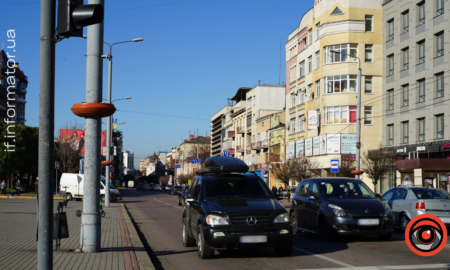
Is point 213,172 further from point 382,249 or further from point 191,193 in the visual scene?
point 382,249

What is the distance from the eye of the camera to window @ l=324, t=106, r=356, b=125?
49.9 m

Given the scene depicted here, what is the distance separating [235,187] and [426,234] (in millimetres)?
4255

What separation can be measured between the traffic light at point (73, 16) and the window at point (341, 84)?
4719cm

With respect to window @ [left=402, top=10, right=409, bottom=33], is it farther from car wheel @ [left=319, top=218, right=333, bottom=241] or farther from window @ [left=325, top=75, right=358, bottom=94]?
car wheel @ [left=319, top=218, right=333, bottom=241]

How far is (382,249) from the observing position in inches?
462

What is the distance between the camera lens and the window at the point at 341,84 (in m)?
50.1

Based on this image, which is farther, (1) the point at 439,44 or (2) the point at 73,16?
(1) the point at 439,44

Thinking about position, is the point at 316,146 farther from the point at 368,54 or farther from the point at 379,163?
the point at 379,163

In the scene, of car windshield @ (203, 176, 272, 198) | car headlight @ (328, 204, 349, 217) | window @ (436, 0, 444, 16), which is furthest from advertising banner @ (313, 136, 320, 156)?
car windshield @ (203, 176, 272, 198)

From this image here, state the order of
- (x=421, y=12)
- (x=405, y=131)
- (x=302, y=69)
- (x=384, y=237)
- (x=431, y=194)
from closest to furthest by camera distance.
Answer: (x=384, y=237), (x=431, y=194), (x=421, y=12), (x=405, y=131), (x=302, y=69)

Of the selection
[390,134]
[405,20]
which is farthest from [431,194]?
[390,134]

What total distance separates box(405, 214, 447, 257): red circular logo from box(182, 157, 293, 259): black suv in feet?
7.95

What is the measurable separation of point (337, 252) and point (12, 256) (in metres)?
6.53

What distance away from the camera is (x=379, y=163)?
40188 mm
